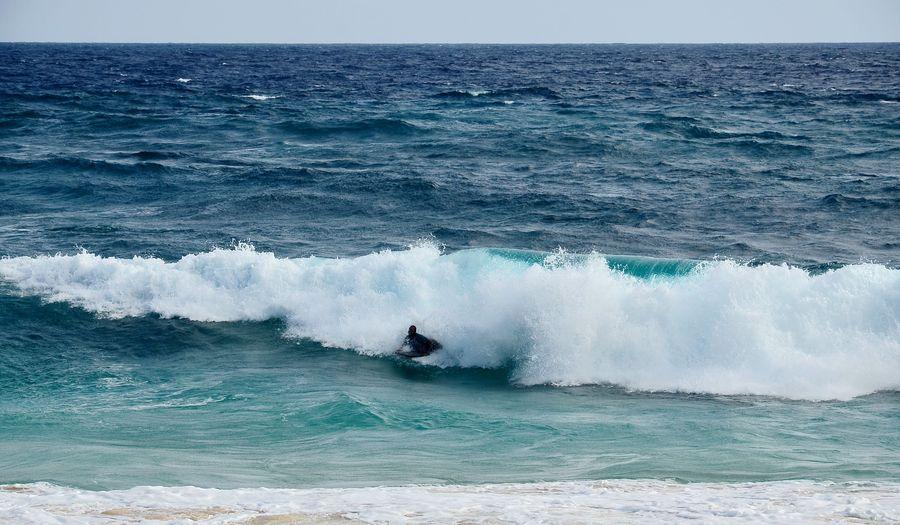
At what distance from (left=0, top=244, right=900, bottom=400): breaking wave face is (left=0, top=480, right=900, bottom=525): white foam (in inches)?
174

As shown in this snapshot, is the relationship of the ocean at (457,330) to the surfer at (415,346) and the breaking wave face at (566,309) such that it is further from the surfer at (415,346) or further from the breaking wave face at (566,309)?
the surfer at (415,346)

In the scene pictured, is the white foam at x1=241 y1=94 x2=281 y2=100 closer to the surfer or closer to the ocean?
the ocean

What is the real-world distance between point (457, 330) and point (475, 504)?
7181 mm

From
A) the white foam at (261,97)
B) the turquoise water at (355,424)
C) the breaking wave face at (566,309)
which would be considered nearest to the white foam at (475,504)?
the turquoise water at (355,424)

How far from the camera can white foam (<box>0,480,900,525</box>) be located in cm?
687

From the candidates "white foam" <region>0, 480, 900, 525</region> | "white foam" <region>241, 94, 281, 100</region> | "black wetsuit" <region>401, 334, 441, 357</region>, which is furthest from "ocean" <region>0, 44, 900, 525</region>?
"white foam" <region>241, 94, 281, 100</region>

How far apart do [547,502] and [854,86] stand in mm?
52281

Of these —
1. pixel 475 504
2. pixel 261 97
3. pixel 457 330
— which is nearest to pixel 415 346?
pixel 457 330

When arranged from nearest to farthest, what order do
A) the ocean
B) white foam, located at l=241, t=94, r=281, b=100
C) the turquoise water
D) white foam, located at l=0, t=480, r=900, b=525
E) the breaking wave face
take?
white foam, located at l=0, t=480, r=900, b=525
the ocean
the turquoise water
the breaking wave face
white foam, located at l=241, t=94, r=281, b=100

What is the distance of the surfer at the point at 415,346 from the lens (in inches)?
554

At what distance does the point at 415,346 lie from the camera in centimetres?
1410

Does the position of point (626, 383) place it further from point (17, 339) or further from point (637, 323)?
point (17, 339)

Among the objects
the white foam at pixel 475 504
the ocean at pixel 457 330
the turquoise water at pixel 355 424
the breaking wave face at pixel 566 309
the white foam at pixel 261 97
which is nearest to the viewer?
the white foam at pixel 475 504

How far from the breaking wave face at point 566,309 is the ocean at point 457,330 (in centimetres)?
5
